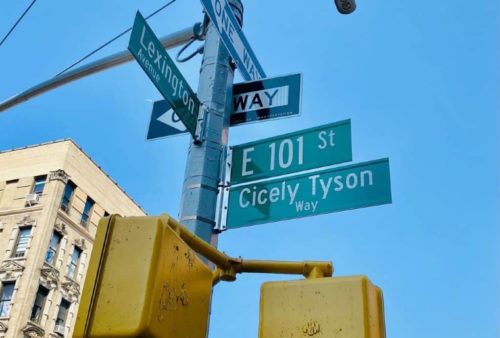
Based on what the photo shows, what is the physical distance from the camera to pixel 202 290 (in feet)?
5.76

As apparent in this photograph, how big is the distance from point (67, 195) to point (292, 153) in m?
26.3

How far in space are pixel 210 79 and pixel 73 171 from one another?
85.9 ft

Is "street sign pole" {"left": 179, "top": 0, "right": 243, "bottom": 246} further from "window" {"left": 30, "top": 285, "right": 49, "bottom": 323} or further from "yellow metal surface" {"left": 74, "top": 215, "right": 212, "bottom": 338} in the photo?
"window" {"left": 30, "top": 285, "right": 49, "bottom": 323}

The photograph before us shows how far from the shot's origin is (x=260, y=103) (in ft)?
14.6

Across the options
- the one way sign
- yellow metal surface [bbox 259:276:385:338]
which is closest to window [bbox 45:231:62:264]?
the one way sign

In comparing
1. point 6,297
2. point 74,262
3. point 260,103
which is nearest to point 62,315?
point 74,262

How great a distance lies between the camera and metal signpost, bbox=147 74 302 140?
441 centimetres

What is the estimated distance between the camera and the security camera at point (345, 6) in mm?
4188

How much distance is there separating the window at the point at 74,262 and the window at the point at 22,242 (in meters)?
2.20

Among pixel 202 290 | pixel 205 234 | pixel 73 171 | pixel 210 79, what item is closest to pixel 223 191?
pixel 205 234

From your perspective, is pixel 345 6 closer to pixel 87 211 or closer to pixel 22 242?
pixel 22 242

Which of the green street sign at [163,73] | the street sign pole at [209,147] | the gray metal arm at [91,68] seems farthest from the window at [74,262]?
the green street sign at [163,73]

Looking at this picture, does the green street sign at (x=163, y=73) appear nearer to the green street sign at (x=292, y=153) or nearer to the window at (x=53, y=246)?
the green street sign at (x=292, y=153)

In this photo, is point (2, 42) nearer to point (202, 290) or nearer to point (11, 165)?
point (202, 290)
